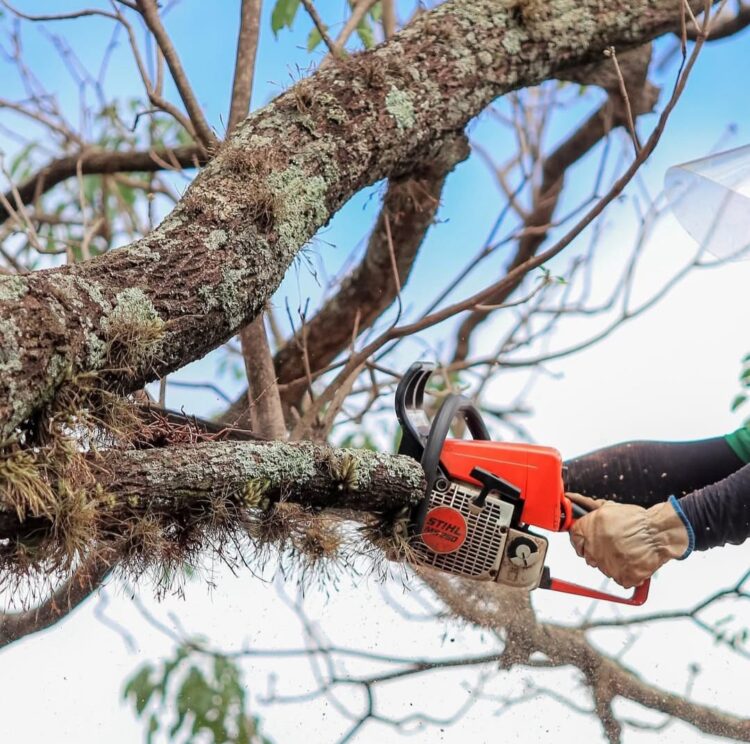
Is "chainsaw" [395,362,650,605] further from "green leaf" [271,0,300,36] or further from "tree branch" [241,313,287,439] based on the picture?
"green leaf" [271,0,300,36]

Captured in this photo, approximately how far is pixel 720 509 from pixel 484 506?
433mm


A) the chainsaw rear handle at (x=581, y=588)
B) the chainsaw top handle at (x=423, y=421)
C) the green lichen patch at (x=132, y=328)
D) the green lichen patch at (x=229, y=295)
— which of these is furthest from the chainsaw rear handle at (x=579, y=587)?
the green lichen patch at (x=132, y=328)

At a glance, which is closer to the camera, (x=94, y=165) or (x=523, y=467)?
(x=523, y=467)

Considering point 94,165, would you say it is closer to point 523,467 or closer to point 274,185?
point 274,185

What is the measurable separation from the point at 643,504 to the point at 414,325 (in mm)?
724

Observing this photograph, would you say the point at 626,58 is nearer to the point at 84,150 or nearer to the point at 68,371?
the point at 84,150

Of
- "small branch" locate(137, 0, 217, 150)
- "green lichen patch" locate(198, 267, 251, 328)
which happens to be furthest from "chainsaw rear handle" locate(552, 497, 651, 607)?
"small branch" locate(137, 0, 217, 150)

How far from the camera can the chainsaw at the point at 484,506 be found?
1728 mm

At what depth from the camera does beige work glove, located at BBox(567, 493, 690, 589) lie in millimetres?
1755

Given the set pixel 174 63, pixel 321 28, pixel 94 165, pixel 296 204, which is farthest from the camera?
pixel 94 165

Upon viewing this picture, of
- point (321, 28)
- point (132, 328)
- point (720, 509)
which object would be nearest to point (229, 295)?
point (132, 328)

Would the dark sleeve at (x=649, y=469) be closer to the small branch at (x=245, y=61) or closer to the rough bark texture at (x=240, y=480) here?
the rough bark texture at (x=240, y=480)

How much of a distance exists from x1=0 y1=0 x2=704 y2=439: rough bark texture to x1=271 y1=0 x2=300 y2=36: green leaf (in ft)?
2.12

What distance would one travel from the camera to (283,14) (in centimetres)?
288
